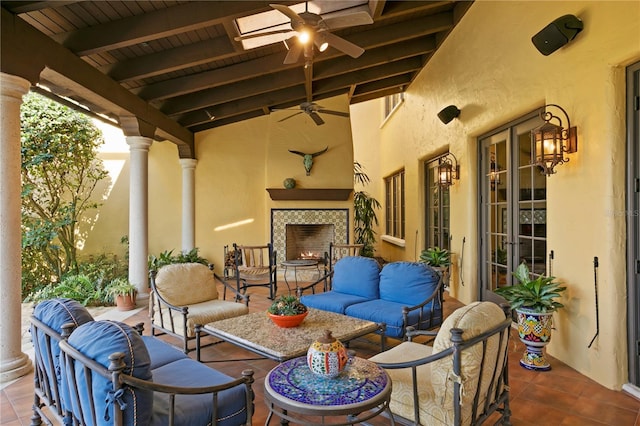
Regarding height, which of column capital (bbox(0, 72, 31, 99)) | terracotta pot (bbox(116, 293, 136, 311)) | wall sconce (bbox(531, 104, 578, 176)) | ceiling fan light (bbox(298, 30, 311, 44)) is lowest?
terracotta pot (bbox(116, 293, 136, 311))

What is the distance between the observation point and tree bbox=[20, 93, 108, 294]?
6.24 meters

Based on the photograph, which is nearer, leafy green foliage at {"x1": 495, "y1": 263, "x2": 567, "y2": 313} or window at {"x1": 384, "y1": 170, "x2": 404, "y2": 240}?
leafy green foliage at {"x1": 495, "y1": 263, "x2": 567, "y2": 313}

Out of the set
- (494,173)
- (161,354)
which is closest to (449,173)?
(494,173)

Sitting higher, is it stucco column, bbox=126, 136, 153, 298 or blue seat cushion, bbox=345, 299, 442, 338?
stucco column, bbox=126, 136, 153, 298

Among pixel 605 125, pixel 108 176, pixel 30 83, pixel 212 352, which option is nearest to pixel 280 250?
pixel 108 176

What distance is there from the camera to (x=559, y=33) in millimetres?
3154

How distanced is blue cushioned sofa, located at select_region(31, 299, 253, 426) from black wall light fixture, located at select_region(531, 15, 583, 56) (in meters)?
3.43

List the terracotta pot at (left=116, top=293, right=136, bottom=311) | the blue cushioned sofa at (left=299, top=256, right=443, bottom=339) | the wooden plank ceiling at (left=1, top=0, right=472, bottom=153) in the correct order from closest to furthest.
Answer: the blue cushioned sofa at (left=299, top=256, right=443, bottom=339) → the wooden plank ceiling at (left=1, top=0, right=472, bottom=153) → the terracotta pot at (left=116, top=293, right=136, bottom=311)

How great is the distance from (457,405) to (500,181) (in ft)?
11.6

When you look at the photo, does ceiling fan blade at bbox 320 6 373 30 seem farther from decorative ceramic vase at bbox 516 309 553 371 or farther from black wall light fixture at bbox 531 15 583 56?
decorative ceramic vase at bbox 516 309 553 371

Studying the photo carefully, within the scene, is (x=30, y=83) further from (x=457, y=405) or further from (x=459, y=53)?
(x=459, y=53)

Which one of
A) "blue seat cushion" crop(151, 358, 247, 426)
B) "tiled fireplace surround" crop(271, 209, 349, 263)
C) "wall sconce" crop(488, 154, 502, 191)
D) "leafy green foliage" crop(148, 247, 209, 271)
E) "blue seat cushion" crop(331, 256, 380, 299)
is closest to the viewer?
"blue seat cushion" crop(151, 358, 247, 426)

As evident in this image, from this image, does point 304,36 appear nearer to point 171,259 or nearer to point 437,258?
point 437,258

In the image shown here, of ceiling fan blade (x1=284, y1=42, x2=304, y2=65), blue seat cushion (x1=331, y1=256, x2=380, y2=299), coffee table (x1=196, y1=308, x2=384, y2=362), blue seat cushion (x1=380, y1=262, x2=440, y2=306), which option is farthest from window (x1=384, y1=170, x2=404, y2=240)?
coffee table (x1=196, y1=308, x2=384, y2=362)
